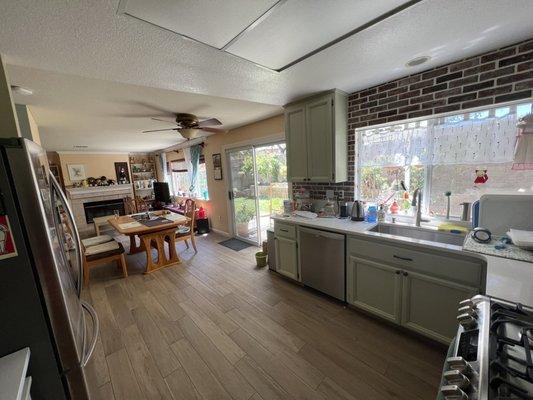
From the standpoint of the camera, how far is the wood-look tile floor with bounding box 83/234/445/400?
150cm

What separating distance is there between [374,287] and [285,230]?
3.68 ft

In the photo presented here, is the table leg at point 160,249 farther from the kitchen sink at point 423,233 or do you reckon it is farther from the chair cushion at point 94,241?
the kitchen sink at point 423,233

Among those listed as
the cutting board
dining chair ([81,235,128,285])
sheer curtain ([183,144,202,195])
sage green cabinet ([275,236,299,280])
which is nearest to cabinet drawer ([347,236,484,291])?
the cutting board

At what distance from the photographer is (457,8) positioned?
1.15m

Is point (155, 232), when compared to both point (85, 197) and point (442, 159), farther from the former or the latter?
point (85, 197)

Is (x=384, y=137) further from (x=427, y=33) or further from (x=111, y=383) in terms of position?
(x=111, y=383)

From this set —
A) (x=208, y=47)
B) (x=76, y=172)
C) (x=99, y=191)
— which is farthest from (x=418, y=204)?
(x=76, y=172)

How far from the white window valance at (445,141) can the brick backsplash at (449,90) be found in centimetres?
12

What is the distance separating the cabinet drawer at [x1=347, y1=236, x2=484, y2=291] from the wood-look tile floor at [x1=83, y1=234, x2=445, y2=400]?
2.11 feet

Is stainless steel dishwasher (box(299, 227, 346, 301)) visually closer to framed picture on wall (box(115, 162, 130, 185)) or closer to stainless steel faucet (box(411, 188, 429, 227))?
stainless steel faucet (box(411, 188, 429, 227))

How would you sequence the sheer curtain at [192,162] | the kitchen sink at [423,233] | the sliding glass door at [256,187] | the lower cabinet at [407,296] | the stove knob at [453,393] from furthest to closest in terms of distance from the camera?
1. the sheer curtain at [192,162]
2. the sliding glass door at [256,187]
3. the kitchen sink at [423,233]
4. the lower cabinet at [407,296]
5. the stove knob at [453,393]

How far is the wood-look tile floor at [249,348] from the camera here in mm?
1495

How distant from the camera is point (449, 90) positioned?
184 centimetres

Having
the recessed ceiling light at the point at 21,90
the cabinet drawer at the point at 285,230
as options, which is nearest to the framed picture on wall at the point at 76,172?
the recessed ceiling light at the point at 21,90
